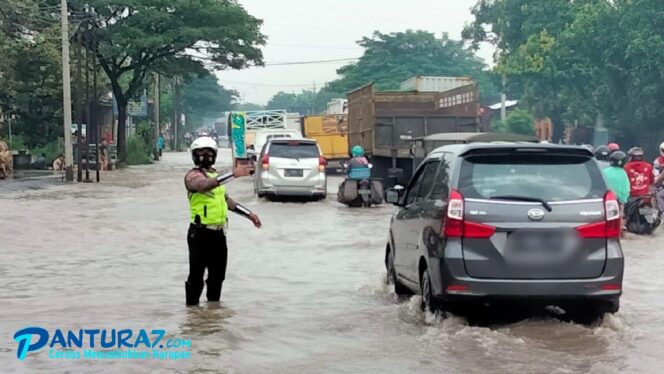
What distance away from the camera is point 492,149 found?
779cm

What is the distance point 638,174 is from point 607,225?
8855 mm

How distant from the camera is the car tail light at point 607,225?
7.50 m

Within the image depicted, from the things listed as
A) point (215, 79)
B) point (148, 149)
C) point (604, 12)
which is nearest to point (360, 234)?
point (604, 12)

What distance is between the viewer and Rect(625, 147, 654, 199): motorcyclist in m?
15.8

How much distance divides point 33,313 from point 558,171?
5123 millimetres

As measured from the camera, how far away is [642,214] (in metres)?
16.0

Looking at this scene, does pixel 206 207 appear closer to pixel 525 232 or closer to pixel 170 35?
pixel 525 232

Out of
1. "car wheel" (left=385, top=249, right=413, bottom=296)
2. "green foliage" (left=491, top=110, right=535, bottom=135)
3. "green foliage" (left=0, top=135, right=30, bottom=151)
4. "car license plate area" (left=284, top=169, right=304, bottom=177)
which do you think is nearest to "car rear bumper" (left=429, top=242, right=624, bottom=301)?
"car wheel" (left=385, top=249, right=413, bottom=296)

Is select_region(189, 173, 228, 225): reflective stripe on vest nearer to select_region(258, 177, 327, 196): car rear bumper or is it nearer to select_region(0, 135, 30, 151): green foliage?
select_region(258, 177, 327, 196): car rear bumper

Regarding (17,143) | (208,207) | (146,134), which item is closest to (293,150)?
(208,207)

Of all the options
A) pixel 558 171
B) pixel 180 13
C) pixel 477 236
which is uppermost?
pixel 180 13

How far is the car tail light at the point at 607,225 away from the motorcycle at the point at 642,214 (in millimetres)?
8716

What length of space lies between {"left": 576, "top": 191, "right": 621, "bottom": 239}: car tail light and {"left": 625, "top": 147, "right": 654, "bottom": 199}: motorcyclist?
8553mm

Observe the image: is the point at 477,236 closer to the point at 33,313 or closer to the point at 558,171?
the point at 558,171
